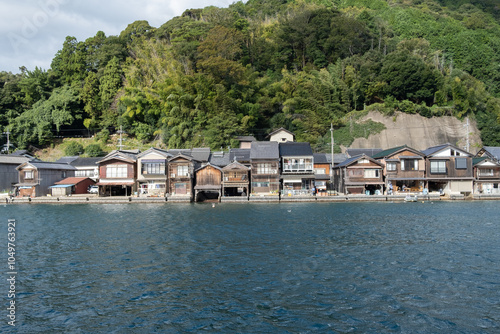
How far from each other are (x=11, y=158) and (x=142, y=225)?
122ft

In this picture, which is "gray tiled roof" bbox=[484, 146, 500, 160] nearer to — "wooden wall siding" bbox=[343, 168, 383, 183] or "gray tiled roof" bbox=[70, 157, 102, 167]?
"wooden wall siding" bbox=[343, 168, 383, 183]

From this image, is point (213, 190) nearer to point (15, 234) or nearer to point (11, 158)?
point (15, 234)

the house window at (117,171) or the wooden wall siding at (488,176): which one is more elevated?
the house window at (117,171)

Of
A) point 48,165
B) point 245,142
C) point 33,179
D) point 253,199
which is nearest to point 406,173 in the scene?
point 253,199

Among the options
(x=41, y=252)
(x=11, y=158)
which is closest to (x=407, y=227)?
(x=41, y=252)

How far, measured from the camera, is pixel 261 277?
47.9 feet

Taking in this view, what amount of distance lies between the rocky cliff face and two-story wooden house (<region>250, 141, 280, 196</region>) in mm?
20714

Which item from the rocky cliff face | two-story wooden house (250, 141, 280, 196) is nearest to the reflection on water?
two-story wooden house (250, 141, 280, 196)

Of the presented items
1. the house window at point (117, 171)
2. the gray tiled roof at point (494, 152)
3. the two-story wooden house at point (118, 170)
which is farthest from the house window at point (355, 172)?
the house window at point (117, 171)

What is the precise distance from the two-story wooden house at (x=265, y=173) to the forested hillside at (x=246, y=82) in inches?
424

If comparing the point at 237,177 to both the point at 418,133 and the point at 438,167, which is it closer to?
the point at 438,167

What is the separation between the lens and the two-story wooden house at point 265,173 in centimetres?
4591

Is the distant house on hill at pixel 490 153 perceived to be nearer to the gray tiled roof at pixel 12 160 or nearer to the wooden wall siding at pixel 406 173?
the wooden wall siding at pixel 406 173

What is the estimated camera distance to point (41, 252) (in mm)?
18891
